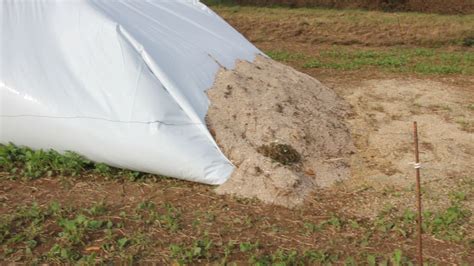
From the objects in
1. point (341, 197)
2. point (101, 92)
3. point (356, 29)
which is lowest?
point (356, 29)

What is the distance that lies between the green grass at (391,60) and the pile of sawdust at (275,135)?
9.84 feet

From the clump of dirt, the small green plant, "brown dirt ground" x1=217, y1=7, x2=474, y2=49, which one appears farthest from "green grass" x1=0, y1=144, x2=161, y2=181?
"brown dirt ground" x1=217, y1=7, x2=474, y2=49

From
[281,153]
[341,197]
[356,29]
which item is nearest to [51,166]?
[281,153]

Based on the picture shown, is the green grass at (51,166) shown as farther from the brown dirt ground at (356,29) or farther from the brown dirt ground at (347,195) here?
the brown dirt ground at (356,29)

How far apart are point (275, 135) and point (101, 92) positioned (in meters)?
1.50

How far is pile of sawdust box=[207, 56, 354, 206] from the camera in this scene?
3.85 m

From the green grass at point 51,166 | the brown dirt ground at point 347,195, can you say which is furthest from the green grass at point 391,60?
the green grass at point 51,166

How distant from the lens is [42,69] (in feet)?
13.8

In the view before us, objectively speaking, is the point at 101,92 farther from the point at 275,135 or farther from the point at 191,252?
the point at 191,252

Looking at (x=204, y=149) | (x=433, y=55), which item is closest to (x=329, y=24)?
(x=433, y=55)

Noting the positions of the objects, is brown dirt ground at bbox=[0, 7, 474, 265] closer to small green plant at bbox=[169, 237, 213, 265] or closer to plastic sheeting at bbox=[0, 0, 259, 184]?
small green plant at bbox=[169, 237, 213, 265]

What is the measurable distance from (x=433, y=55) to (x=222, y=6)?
6023mm

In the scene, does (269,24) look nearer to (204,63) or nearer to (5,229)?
(204,63)

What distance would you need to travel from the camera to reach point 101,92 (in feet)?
13.5
